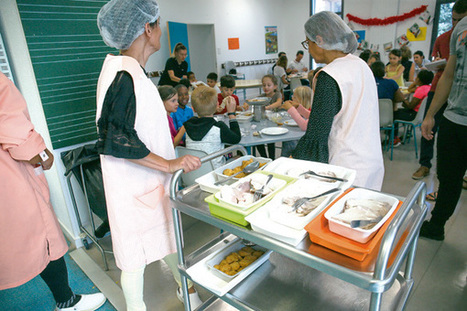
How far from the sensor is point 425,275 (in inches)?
79.9

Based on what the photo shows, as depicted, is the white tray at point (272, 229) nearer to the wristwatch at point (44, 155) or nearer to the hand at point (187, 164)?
the hand at point (187, 164)

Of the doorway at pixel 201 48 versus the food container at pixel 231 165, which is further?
the doorway at pixel 201 48

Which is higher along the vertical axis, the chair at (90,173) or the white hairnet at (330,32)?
the white hairnet at (330,32)

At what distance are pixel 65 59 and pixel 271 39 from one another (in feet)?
30.0

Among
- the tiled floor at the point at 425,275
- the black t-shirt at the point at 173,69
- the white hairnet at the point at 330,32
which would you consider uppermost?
the white hairnet at the point at 330,32

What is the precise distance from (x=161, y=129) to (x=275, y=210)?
75 cm

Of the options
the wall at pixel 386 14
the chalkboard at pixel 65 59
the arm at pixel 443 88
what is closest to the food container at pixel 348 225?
the arm at pixel 443 88

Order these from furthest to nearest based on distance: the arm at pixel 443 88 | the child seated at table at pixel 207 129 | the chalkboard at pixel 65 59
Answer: the child seated at table at pixel 207 129, the chalkboard at pixel 65 59, the arm at pixel 443 88

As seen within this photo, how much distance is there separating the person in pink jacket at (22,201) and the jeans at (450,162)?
243cm

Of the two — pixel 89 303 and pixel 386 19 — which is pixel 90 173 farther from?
pixel 386 19

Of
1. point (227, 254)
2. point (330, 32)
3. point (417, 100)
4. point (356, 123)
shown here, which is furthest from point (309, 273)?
point (417, 100)

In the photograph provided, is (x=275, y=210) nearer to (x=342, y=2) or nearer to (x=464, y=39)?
(x=464, y=39)

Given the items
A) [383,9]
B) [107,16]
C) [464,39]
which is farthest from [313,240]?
[383,9]

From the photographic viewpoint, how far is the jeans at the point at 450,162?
1963mm
